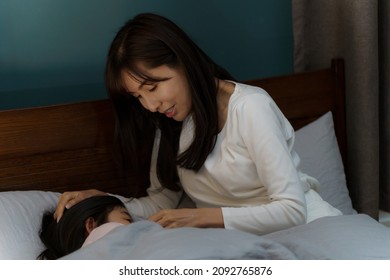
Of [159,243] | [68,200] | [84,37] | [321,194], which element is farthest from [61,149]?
[321,194]

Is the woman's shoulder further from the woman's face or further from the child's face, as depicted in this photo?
the child's face

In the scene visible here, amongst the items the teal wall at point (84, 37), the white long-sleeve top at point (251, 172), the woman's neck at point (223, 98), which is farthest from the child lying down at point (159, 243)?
the teal wall at point (84, 37)

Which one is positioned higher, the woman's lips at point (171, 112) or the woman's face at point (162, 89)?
the woman's face at point (162, 89)

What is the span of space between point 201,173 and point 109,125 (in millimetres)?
293

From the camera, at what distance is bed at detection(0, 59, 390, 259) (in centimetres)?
119

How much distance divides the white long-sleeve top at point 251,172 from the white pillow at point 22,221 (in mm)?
209

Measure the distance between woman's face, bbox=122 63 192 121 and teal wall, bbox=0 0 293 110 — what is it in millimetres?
381

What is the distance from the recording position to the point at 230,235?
3.91ft

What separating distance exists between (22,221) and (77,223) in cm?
14

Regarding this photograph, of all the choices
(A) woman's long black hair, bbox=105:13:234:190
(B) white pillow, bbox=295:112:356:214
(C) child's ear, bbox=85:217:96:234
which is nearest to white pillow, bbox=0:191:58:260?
(C) child's ear, bbox=85:217:96:234

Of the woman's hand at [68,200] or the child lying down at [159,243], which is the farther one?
the woman's hand at [68,200]

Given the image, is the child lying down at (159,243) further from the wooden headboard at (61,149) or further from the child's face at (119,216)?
the wooden headboard at (61,149)

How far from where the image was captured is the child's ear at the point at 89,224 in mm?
1419

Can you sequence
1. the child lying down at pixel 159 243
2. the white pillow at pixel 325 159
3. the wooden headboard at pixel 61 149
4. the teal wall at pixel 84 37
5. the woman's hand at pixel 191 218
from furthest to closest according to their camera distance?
the white pillow at pixel 325 159, the teal wall at pixel 84 37, the wooden headboard at pixel 61 149, the woman's hand at pixel 191 218, the child lying down at pixel 159 243
